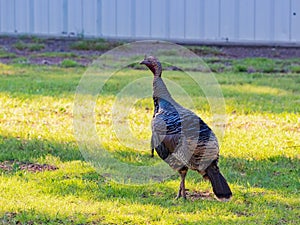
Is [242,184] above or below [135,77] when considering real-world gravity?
below

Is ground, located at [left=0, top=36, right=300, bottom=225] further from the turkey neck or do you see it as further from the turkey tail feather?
the turkey neck

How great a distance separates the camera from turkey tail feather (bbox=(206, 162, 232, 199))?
5.62 meters

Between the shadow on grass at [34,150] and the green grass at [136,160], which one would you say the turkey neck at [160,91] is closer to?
the green grass at [136,160]

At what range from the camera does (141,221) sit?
209 inches

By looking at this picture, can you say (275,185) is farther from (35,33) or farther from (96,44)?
(35,33)

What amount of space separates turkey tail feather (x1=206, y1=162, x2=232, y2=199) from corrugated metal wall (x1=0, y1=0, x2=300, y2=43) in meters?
9.42

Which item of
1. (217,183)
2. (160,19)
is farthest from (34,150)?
(160,19)

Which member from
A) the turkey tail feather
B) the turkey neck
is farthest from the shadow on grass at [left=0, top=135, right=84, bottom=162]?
the turkey tail feather

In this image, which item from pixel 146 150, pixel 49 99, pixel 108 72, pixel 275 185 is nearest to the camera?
pixel 275 185

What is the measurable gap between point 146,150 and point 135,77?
445 cm

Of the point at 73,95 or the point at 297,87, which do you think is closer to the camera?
the point at 73,95

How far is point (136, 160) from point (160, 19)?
27.5 feet

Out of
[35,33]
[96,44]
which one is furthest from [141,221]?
[35,33]

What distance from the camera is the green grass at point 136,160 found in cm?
549
